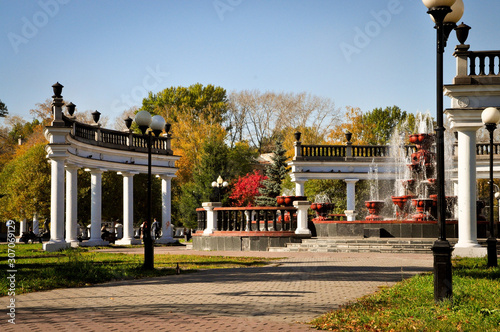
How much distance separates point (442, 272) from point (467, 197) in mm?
11350

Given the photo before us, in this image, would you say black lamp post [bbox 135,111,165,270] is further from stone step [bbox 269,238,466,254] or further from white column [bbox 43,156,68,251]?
white column [bbox 43,156,68,251]

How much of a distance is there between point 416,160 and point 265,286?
16.7m

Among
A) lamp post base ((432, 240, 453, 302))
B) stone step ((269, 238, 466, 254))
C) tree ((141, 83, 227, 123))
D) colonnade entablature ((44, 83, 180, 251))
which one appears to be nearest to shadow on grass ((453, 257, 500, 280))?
lamp post base ((432, 240, 453, 302))

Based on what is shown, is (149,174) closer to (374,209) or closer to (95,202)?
(374,209)

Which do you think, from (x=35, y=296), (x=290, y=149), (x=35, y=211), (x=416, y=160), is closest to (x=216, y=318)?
(x=35, y=296)

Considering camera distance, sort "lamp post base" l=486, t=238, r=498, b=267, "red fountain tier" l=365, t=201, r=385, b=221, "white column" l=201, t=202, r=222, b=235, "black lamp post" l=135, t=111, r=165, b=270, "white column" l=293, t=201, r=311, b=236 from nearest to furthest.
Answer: "lamp post base" l=486, t=238, r=498, b=267 → "black lamp post" l=135, t=111, r=165, b=270 → "white column" l=293, t=201, r=311, b=236 → "white column" l=201, t=202, r=222, b=235 → "red fountain tier" l=365, t=201, r=385, b=221

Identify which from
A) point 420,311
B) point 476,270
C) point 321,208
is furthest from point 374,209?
point 420,311

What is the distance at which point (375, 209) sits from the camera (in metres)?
28.8

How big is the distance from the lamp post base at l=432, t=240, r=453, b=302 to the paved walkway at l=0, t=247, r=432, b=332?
61.7 inches

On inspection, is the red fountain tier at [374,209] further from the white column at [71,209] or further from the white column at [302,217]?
the white column at [71,209]

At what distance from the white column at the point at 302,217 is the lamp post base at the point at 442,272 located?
56.0 feet

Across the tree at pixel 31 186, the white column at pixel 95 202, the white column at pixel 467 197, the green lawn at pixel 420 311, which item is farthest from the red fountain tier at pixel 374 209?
the tree at pixel 31 186

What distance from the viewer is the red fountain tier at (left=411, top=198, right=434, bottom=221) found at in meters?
25.3

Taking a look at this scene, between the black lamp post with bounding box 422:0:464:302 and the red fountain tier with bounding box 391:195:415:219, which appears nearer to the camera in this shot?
the black lamp post with bounding box 422:0:464:302
